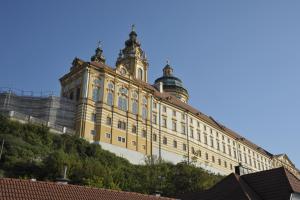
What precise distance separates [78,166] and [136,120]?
21.4 meters

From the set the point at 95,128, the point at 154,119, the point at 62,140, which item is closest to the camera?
the point at 62,140

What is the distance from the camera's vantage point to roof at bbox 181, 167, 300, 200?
25.8 meters

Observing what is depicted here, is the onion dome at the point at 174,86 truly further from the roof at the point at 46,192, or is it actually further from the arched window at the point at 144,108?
the roof at the point at 46,192

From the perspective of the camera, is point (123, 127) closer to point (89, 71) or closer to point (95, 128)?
point (95, 128)

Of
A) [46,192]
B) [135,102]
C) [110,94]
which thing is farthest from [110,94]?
[46,192]

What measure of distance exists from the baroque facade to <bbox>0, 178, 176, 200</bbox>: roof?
32.4 metres

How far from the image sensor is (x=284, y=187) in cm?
2611

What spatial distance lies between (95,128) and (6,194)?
37600mm

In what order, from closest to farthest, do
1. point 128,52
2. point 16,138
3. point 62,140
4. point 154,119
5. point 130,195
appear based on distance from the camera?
point 130,195 → point 16,138 → point 62,140 → point 154,119 → point 128,52

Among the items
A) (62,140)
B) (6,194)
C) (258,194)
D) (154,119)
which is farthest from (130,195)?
(154,119)

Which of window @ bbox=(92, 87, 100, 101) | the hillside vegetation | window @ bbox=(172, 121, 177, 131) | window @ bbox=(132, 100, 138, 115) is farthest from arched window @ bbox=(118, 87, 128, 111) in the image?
window @ bbox=(172, 121, 177, 131)

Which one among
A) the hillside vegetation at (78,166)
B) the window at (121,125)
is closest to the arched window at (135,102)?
the window at (121,125)

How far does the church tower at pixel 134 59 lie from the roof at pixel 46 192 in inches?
2365

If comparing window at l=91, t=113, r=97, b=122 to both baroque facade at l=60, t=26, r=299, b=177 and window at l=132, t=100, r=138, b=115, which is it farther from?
window at l=132, t=100, r=138, b=115
